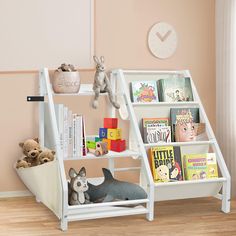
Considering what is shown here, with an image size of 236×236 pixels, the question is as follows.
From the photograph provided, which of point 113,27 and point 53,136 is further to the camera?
point 113,27

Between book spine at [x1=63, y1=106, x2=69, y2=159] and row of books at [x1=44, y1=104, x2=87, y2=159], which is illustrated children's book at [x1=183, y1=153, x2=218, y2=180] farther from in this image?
book spine at [x1=63, y1=106, x2=69, y2=159]

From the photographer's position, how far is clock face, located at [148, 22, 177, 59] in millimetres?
3952

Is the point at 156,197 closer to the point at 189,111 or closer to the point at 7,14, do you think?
the point at 189,111

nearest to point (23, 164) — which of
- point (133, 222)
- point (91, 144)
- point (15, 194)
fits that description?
point (15, 194)

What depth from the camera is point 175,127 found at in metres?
3.58

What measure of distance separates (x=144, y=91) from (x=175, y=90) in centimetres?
22

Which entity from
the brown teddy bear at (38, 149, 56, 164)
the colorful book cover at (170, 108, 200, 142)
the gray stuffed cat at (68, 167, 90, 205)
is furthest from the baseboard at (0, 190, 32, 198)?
the colorful book cover at (170, 108, 200, 142)

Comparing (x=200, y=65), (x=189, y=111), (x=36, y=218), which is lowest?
(x=36, y=218)

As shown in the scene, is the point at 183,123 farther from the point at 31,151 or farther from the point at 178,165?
the point at 31,151

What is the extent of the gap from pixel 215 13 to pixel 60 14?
117 centimetres

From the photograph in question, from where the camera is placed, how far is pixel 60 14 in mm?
3740

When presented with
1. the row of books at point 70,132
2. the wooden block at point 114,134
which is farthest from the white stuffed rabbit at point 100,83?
the row of books at point 70,132

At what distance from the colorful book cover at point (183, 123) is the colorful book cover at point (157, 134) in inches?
2.3

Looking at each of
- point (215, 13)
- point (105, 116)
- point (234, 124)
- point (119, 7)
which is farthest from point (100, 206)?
point (215, 13)
